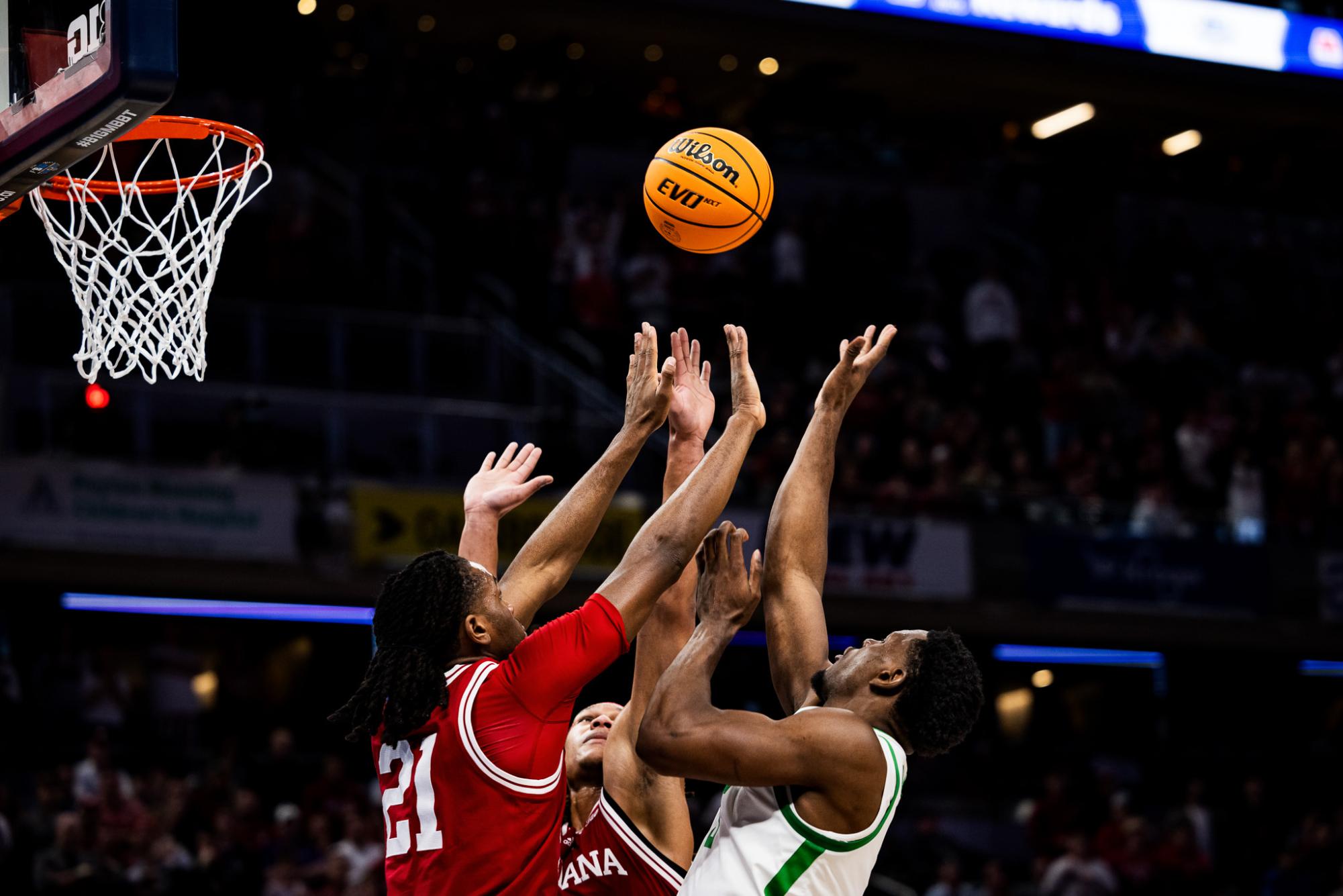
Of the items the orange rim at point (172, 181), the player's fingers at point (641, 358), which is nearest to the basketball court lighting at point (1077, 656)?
the orange rim at point (172, 181)

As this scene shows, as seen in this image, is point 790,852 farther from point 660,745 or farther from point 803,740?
point 660,745

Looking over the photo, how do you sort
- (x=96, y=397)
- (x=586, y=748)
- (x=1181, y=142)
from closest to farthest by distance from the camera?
(x=586, y=748) → (x=96, y=397) → (x=1181, y=142)

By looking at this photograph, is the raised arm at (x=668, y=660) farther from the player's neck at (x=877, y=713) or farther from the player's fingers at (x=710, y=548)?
the player's neck at (x=877, y=713)

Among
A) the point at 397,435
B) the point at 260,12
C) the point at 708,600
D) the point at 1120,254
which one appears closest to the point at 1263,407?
the point at 1120,254

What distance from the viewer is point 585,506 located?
455cm

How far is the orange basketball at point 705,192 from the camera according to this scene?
5.67 metres

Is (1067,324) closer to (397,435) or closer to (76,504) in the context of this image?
(397,435)

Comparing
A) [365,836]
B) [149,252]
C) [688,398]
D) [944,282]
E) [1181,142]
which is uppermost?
[1181,142]

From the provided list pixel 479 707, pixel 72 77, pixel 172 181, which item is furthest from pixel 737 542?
pixel 172 181

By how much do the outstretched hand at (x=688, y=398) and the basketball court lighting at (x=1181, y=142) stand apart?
20.4 meters

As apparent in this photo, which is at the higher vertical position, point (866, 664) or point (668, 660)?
point (866, 664)

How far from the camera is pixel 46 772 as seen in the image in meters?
11.8

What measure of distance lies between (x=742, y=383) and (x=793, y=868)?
1.32m

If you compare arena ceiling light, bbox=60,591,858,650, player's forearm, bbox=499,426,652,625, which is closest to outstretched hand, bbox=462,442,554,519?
player's forearm, bbox=499,426,652,625
